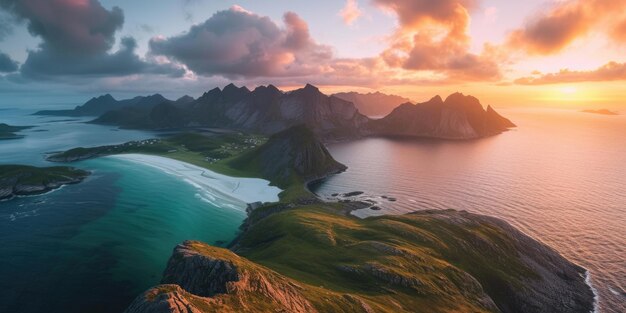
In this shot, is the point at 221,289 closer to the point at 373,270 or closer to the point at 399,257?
the point at 373,270

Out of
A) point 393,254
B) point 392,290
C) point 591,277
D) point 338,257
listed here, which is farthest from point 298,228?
point 591,277

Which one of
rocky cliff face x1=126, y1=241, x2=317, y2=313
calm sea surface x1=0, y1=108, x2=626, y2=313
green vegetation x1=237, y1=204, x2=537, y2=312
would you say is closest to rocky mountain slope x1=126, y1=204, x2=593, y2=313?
rocky cliff face x1=126, y1=241, x2=317, y2=313

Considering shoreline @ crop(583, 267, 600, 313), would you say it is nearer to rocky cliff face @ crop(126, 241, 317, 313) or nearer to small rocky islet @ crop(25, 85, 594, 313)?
small rocky islet @ crop(25, 85, 594, 313)

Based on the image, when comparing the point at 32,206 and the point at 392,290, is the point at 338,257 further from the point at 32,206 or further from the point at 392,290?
the point at 32,206

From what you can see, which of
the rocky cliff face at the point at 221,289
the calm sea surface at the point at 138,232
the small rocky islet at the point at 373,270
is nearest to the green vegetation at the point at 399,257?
the small rocky islet at the point at 373,270

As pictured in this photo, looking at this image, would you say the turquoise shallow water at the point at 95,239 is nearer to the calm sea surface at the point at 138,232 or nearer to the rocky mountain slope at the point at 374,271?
the calm sea surface at the point at 138,232

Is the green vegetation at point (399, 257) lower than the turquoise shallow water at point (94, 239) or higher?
higher
